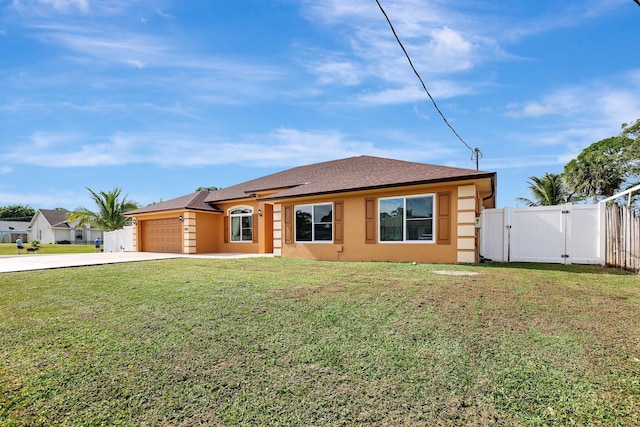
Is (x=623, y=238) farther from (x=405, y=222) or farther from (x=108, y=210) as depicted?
(x=108, y=210)

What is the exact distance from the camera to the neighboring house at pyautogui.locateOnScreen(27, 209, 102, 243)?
42.5 metres

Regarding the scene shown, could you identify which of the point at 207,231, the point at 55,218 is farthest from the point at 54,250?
the point at 55,218

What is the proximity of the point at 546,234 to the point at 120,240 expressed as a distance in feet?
81.6

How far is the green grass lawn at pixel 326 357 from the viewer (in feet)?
8.71

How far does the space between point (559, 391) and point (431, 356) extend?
1.06 meters

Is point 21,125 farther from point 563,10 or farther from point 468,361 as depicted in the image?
point 563,10

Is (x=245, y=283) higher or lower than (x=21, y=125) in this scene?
lower

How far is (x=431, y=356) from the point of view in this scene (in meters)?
3.38

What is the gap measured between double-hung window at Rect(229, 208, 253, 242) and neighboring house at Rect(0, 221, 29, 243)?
5036 centimetres

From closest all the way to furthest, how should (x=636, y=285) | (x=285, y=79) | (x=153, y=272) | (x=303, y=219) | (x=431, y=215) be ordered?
(x=636, y=285), (x=153, y=272), (x=285, y=79), (x=431, y=215), (x=303, y=219)

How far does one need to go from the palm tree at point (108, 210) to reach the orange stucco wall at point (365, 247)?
21.8 metres

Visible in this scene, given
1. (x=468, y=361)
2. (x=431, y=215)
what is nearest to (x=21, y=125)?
(x=431, y=215)

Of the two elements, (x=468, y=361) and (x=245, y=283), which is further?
(x=245, y=283)

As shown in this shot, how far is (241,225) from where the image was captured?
706 inches
